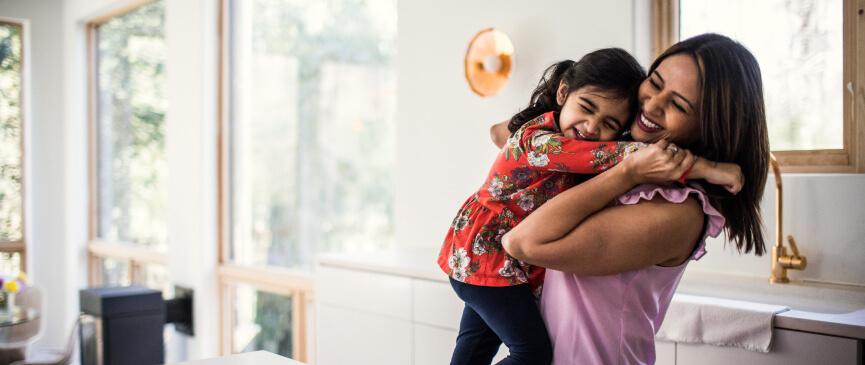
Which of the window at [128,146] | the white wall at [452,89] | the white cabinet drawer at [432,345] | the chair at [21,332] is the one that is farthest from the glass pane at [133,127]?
the white cabinet drawer at [432,345]

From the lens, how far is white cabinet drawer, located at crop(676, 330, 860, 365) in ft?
4.82

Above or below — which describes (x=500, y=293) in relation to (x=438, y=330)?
above

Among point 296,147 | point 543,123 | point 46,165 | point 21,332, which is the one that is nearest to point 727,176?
point 543,123

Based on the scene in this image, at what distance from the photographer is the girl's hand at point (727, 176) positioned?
123 centimetres

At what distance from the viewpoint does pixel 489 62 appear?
2697 millimetres

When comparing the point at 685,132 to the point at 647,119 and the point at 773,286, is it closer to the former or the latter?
the point at 647,119

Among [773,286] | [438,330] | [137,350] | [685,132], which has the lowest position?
[137,350]

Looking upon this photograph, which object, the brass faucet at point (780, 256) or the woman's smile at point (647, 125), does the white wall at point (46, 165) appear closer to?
the brass faucet at point (780, 256)

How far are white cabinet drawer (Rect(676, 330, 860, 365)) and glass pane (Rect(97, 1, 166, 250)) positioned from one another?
431 centimetres

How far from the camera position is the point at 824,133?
2.09 meters

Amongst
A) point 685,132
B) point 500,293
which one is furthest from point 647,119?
point 500,293

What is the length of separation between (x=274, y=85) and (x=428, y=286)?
9.37ft

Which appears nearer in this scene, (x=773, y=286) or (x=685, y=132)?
(x=685, y=132)

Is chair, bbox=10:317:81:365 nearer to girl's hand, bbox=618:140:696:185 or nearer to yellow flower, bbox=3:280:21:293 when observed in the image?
yellow flower, bbox=3:280:21:293
